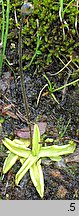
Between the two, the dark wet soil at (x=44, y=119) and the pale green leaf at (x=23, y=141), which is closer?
the dark wet soil at (x=44, y=119)

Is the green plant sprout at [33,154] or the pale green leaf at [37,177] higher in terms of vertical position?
the green plant sprout at [33,154]

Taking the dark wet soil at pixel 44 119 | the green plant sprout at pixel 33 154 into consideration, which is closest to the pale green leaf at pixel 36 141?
the green plant sprout at pixel 33 154

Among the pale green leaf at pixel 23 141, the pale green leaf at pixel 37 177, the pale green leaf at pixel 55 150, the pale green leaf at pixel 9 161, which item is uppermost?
the pale green leaf at pixel 23 141

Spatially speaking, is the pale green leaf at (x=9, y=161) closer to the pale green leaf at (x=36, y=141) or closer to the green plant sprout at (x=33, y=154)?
the green plant sprout at (x=33, y=154)

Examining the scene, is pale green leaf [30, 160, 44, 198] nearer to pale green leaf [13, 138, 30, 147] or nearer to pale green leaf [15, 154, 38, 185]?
pale green leaf [15, 154, 38, 185]

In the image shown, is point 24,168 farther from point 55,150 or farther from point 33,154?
point 55,150
